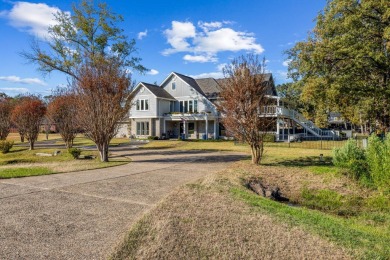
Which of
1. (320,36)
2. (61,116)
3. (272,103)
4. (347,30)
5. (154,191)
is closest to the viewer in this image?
(154,191)

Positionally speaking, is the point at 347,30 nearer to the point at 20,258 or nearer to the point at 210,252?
the point at 210,252

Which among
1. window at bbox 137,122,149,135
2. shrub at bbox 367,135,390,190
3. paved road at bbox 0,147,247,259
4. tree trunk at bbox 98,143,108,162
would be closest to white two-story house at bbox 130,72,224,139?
window at bbox 137,122,149,135

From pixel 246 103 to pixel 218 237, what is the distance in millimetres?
9146

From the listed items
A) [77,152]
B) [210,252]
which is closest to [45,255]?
[210,252]

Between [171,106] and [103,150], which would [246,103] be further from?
[171,106]

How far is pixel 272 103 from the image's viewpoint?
13.9 meters

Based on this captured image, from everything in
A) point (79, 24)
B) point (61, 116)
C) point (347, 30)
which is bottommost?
point (61, 116)

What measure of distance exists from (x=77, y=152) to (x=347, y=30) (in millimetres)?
20075

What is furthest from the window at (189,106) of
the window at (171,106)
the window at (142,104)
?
the window at (142,104)

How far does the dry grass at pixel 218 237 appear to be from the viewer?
4.25 meters

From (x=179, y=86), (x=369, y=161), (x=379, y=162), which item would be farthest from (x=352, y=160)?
(x=179, y=86)

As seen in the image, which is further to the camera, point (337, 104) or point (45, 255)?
point (337, 104)

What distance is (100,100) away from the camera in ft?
Answer: 49.9

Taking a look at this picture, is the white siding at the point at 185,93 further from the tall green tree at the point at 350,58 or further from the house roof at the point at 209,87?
the tall green tree at the point at 350,58
